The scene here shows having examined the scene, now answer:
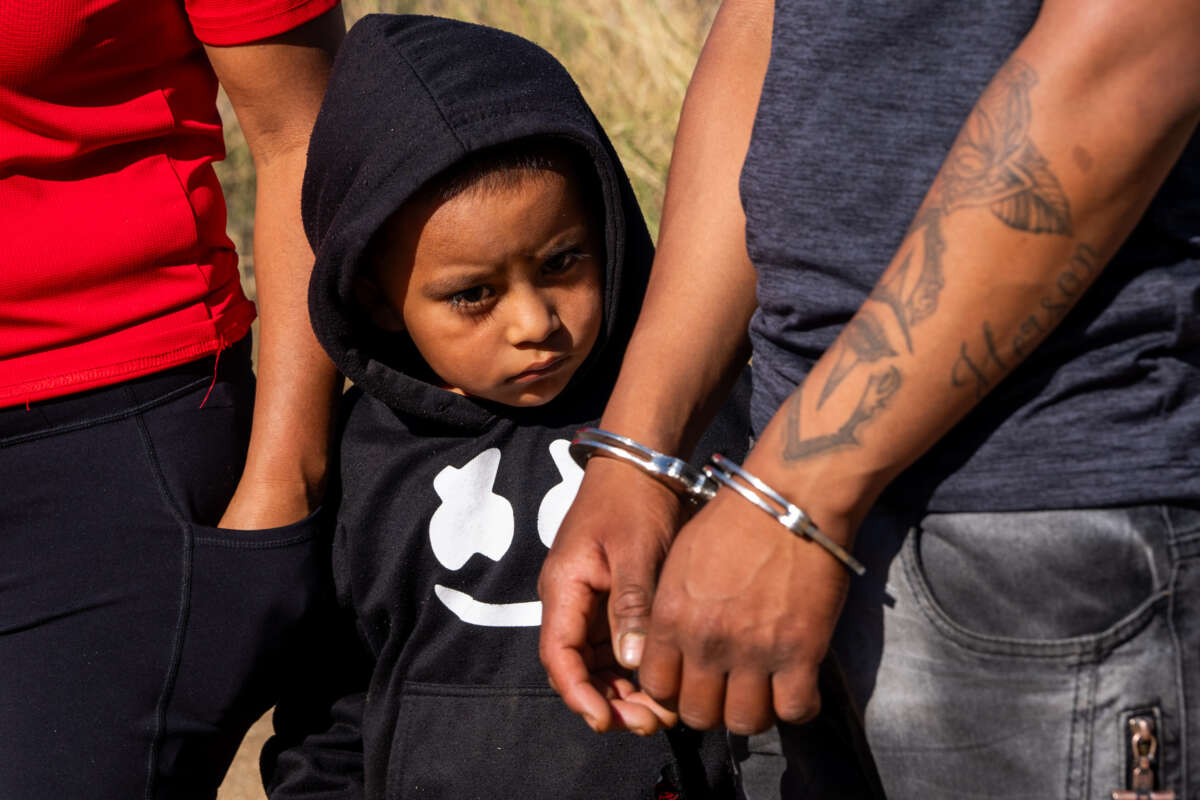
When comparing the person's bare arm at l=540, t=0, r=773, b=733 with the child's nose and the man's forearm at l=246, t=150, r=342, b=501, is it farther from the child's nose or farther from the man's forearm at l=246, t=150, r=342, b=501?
the man's forearm at l=246, t=150, r=342, b=501

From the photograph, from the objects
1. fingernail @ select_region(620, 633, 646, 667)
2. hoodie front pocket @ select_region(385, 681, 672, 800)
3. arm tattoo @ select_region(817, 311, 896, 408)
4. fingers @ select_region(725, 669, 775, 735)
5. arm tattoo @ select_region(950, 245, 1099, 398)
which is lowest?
hoodie front pocket @ select_region(385, 681, 672, 800)

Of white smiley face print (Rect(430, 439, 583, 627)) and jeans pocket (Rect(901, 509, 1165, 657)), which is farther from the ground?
jeans pocket (Rect(901, 509, 1165, 657))

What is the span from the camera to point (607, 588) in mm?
1242

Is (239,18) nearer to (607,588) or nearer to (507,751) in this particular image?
(607,588)

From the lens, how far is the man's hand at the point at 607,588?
1192mm

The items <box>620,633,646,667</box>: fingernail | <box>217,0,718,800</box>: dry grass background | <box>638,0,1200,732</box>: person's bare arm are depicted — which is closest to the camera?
<box>638,0,1200,732</box>: person's bare arm

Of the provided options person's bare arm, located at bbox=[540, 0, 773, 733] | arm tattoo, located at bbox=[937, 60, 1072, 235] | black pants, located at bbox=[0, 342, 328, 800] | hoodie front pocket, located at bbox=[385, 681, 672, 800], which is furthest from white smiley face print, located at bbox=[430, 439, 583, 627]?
arm tattoo, located at bbox=[937, 60, 1072, 235]

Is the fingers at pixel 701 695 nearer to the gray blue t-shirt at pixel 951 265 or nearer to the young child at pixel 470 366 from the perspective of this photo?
the gray blue t-shirt at pixel 951 265

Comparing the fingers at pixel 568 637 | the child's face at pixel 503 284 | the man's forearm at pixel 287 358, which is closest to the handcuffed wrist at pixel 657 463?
the fingers at pixel 568 637

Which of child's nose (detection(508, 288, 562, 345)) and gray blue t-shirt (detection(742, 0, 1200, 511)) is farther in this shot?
child's nose (detection(508, 288, 562, 345))

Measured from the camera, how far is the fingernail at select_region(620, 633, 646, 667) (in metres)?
1.15

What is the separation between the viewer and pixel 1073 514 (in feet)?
3.33

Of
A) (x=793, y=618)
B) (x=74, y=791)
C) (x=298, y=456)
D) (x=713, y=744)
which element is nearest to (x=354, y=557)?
(x=298, y=456)

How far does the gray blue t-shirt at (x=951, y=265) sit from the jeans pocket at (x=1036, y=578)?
0.07 ft
